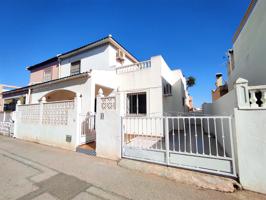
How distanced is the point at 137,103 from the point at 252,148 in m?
7.12

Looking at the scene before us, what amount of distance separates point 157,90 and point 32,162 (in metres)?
7.43

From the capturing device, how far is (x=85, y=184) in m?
3.32

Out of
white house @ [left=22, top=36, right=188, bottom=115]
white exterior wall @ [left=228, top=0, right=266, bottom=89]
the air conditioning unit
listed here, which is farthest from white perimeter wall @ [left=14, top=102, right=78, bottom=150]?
white exterior wall @ [left=228, top=0, right=266, bottom=89]

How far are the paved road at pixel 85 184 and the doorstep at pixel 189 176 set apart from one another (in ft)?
0.51

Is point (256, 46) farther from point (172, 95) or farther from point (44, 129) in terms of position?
point (44, 129)

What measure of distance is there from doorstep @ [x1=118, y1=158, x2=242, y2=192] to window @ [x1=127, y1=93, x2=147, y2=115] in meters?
5.10

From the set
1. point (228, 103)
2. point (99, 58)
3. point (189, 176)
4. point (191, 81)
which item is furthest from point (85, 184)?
point (191, 81)

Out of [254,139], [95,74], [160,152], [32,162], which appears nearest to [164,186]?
[160,152]

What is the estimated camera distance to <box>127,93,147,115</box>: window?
30.3 ft

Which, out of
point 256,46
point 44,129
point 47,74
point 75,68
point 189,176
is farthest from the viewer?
point 47,74

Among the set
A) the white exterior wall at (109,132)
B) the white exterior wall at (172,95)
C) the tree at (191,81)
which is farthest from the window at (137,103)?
the tree at (191,81)

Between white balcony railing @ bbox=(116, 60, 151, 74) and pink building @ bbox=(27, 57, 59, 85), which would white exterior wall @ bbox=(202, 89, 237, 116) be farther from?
pink building @ bbox=(27, 57, 59, 85)

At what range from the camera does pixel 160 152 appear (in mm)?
4129

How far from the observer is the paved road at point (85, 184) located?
2.83 metres
